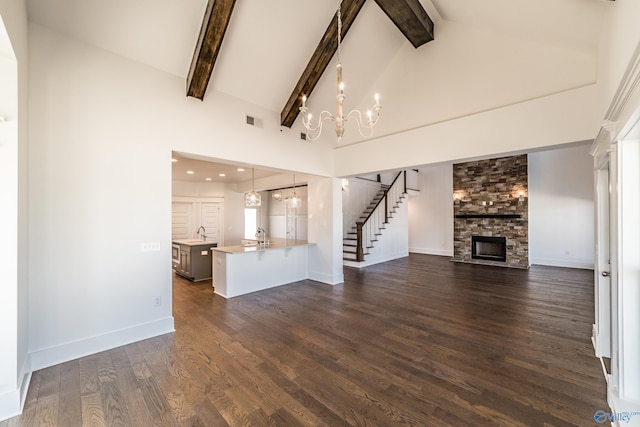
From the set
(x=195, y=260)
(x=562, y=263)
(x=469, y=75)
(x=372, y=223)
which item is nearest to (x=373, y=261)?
(x=372, y=223)

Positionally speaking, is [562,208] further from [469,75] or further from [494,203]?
[469,75]

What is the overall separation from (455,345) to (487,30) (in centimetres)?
437

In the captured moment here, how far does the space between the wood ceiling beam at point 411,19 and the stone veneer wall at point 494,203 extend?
5.70 m

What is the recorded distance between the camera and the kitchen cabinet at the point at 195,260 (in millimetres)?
6352

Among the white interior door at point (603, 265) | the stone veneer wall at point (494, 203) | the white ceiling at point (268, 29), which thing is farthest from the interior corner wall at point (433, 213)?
the white interior door at point (603, 265)

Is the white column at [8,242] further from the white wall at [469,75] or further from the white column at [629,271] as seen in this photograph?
the white wall at [469,75]

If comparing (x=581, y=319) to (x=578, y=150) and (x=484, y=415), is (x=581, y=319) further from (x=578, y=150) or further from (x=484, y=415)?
(x=578, y=150)

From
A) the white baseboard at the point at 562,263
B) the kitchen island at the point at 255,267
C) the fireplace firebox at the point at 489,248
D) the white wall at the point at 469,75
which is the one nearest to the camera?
the white wall at the point at 469,75

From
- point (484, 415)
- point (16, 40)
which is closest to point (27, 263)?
point (16, 40)

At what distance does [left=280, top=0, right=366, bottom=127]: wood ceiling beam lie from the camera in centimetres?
374

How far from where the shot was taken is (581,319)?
3922 millimetres

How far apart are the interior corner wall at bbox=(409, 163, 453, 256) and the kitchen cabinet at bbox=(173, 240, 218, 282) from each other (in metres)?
8.16

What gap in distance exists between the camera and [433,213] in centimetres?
1067

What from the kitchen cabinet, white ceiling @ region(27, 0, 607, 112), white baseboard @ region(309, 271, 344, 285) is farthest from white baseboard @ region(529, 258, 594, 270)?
the kitchen cabinet
